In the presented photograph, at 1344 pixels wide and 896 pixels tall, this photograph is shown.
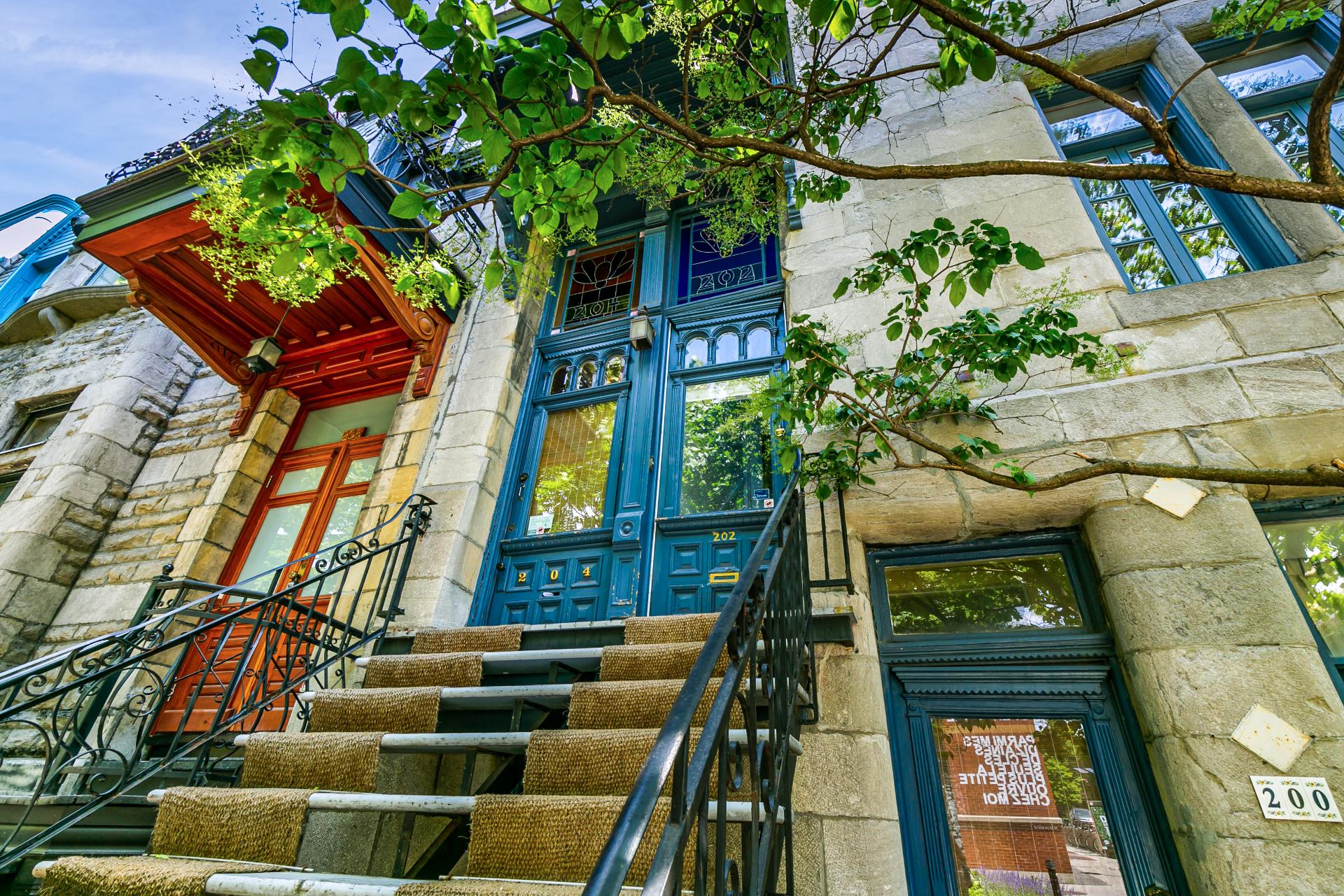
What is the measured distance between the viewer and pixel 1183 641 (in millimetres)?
2143

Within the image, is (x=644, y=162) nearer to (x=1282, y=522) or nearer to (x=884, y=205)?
(x=884, y=205)

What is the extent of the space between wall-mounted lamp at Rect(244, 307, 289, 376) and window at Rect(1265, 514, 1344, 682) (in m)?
6.72

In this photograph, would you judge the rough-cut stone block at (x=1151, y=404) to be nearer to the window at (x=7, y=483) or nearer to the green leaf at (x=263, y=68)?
the green leaf at (x=263, y=68)

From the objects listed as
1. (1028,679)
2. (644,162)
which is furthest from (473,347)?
(1028,679)

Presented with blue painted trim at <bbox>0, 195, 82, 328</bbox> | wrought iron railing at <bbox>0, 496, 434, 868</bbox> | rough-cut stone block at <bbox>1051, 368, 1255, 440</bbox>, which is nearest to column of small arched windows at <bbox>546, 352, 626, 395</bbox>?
wrought iron railing at <bbox>0, 496, 434, 868</bbox>

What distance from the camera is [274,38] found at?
1.65 metres

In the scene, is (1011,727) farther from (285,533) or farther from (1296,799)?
(285,533)

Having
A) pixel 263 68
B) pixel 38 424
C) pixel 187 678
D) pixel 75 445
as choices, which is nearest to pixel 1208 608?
pixel 263 68

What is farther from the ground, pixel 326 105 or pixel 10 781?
pixel 326 105

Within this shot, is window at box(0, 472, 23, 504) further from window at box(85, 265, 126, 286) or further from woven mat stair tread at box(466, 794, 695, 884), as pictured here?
woven mat stair tread at box(466, 794, 695, 884)

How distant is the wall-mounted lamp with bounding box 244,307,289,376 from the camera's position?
5.14 metres

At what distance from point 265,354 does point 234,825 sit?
15.1 feet

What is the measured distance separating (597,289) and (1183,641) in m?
4.51

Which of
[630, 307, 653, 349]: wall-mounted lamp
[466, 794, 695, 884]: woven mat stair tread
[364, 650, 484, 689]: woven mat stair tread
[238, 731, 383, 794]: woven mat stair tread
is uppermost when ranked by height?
[630, 307, 653, 349]: wall-mounted lamp
